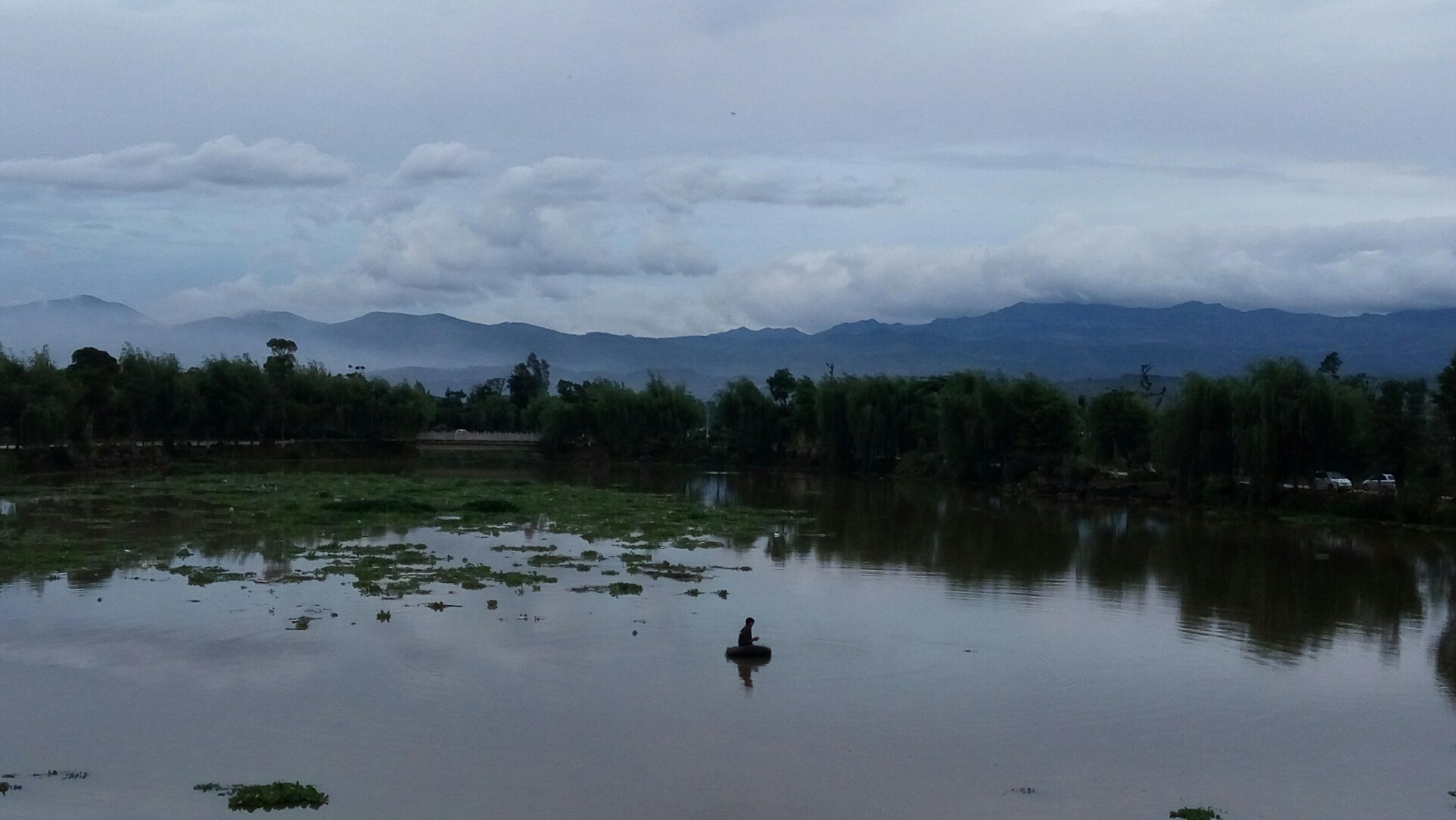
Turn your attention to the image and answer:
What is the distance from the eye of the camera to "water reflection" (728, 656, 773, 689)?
17.7 m

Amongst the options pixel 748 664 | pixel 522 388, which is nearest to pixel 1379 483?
pixel 748 664

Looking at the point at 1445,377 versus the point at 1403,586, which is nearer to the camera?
the point at 1403,586

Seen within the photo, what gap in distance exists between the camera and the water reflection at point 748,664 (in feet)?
58.2

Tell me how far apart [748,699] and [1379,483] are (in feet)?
130

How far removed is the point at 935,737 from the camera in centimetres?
1495

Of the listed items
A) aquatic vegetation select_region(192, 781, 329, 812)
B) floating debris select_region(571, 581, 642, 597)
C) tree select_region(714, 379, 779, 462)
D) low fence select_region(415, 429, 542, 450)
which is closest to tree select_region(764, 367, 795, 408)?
tree select_region(714, 379, 779, 462)

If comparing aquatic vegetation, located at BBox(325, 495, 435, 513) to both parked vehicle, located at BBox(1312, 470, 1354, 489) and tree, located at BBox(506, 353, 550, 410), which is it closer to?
Answer: parked vehicle, located at BBox(1312, 470, 1354, 489)

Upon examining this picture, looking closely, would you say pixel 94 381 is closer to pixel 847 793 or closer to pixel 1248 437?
pixel 1248 437

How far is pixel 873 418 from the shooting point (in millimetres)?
72875

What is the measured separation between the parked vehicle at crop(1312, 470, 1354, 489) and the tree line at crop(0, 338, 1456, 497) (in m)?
0.68

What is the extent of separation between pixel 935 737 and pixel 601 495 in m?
36.2

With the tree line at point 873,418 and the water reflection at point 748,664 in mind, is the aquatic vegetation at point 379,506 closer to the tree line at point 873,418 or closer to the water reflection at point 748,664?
the tree line at point 873,418

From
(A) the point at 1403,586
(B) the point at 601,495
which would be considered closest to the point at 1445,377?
(A) the point at 1403,586

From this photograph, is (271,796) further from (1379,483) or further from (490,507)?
(1379,483)
